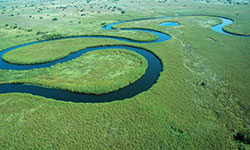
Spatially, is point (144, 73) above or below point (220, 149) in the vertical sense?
above

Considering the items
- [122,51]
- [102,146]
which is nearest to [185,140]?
[102,146]

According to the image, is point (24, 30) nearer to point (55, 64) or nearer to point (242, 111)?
point (55, 64)

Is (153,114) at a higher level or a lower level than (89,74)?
lower

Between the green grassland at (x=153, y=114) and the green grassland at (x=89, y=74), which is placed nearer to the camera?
the green grassland at (x=153, y=114)

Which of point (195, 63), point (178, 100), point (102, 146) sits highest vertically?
point (195, 63)

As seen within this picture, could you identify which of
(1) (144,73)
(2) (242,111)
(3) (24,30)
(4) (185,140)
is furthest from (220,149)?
(3) (24,30)

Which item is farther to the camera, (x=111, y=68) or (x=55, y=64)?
(x=55, y=64)

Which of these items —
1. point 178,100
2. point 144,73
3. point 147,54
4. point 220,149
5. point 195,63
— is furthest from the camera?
point 147,54

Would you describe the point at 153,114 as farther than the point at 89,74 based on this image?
No

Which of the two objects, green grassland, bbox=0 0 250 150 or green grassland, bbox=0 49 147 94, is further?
green grassland, bbox=0 49 147 94

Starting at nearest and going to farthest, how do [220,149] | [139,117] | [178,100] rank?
[220,149] < [139,117] < [178,100]
